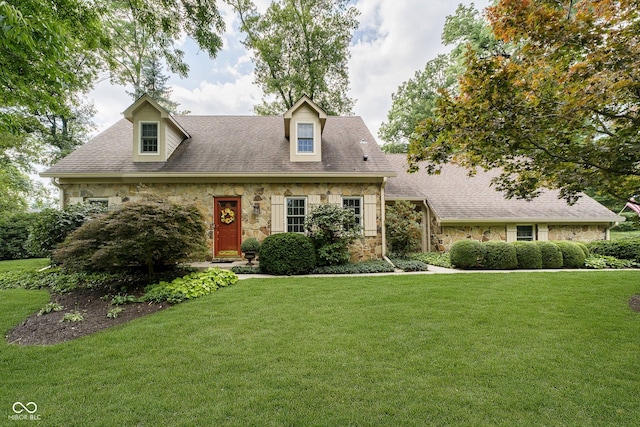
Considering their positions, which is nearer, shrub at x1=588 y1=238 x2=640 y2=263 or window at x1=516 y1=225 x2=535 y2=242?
shrub at x1=588 y1=238 x2=640 y2=263

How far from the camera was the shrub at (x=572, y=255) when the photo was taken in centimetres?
826

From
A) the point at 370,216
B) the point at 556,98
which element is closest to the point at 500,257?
the point at 370,216

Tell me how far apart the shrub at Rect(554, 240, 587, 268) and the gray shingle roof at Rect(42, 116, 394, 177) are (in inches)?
235

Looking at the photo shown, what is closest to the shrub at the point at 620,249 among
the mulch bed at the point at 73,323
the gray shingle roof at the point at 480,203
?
the gray shingle roof at the point at 480,203

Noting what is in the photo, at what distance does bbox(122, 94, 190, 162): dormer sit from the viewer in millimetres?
9078

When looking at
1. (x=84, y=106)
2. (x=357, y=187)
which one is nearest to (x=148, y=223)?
(x=357, y=187)

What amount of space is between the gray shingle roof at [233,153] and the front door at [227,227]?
1.12m

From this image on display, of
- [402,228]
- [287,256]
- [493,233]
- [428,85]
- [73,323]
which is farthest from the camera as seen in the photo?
[428,85]

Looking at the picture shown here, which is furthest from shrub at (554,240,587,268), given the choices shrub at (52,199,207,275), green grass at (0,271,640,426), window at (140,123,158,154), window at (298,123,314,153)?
window at (140,123,158,154)

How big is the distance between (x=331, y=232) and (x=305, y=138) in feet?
12.3

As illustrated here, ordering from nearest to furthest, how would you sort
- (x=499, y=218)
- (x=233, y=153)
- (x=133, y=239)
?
(x=133, y=239), (x=233, y=153), (x=499, y=218)

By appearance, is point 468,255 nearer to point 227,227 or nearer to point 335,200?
point 335,200

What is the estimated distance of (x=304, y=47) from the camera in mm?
15414

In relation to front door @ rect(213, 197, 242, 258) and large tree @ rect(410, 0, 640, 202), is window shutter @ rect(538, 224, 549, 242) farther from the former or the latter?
front door @ rect(213, 197, 242, 258)
